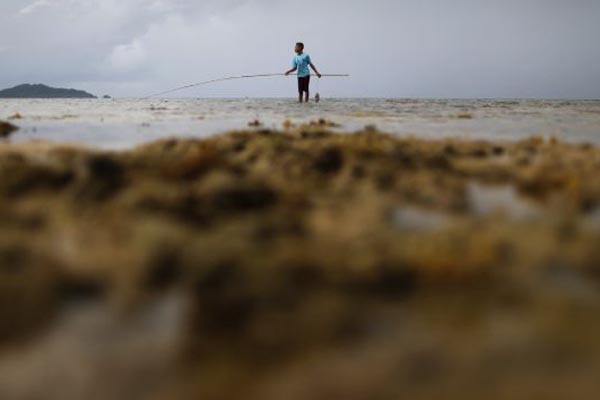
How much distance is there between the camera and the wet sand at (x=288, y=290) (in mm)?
1685

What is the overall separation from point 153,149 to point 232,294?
4185 mm

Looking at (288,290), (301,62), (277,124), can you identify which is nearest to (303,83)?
(301,62)

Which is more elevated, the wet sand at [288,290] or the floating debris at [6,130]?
the floating debris at [6,130]

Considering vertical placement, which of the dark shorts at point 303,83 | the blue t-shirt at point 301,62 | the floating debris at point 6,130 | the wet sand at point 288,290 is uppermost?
the blue t-shirt at point 301,62

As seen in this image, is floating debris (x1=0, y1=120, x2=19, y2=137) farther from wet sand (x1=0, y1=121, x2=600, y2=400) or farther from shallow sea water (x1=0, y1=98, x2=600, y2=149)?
wet sand (x1=0, y1=121, x2=600, y2=400)

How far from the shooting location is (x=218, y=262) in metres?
2.47

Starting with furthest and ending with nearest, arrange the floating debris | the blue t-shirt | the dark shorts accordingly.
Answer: the dark shorts
the blue t-shirt
the floating debris

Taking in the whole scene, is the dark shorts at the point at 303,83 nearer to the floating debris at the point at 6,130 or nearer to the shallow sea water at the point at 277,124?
the shallow sea water at the point at 277,124

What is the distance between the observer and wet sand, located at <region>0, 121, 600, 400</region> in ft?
5.53

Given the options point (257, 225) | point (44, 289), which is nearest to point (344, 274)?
point (257, 225)

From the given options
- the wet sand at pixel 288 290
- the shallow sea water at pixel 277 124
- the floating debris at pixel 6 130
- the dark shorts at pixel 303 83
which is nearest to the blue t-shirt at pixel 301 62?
the dark shorts at pixel 303 83

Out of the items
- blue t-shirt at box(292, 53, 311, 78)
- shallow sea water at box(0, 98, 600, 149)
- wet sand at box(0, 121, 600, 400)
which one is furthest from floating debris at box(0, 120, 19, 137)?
blue t-shirt at box(292, 53, 311, 78)

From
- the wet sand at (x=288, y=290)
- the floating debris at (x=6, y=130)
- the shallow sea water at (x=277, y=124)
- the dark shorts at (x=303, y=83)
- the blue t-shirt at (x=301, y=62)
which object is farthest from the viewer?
the dark shorts at (x=303, y=83)

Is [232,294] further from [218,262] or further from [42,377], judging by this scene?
[42,377]
